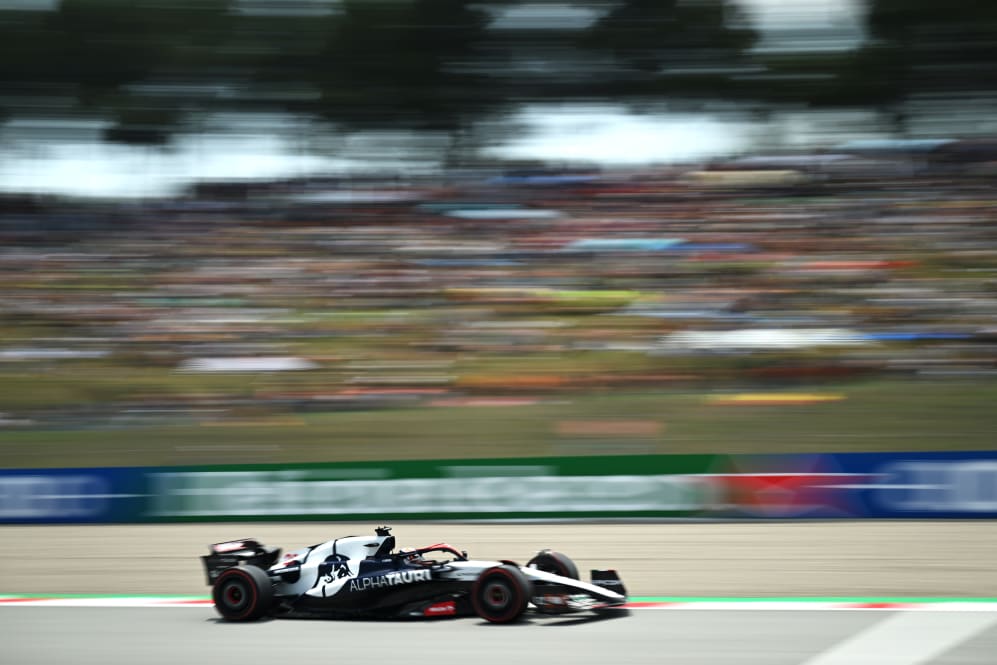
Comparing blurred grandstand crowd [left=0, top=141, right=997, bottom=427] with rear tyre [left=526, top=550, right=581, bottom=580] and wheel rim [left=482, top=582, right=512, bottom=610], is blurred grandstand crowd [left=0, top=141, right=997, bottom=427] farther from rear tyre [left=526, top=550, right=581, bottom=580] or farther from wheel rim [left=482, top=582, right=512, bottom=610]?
wheel rim [left=482, top=582, right=512, bottom=610]

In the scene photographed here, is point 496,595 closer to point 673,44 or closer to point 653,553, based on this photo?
point 653,553

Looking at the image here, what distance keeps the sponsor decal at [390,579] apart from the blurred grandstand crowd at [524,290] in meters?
7.75

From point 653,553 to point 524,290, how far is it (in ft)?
23.3

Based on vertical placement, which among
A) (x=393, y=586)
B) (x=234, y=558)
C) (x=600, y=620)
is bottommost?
(x=600, y=620)

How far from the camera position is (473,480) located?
11.1 metres

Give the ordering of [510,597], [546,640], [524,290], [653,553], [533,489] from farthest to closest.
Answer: [524,290] < [533,489] < [653,553] < [510,597] < [546,640]

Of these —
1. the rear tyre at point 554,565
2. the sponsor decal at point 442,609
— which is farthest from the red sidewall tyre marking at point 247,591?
the rear tyre at point 554,565

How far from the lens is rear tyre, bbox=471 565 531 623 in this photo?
6664 millimetres

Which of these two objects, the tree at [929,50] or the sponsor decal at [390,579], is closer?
the sponsor decal at [390,579]

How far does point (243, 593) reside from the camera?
23.6 feet

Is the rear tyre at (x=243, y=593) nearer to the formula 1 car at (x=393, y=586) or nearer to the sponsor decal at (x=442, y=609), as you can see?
the formula 1 car at (x=393, y=586)

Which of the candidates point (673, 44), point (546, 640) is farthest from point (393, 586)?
point (673, 44)

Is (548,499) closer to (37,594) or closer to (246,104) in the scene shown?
(37,594)

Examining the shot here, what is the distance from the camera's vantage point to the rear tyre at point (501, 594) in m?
6.66
